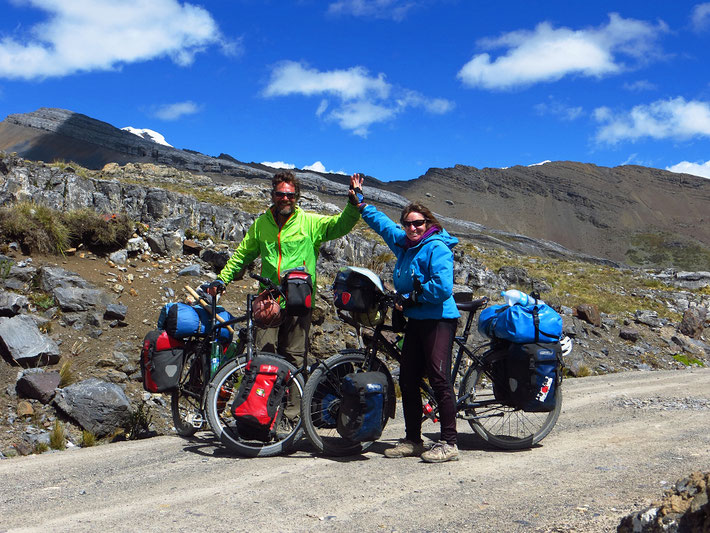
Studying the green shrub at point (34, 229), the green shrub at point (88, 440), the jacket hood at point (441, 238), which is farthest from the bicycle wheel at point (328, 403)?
the green shrub at point (34, 229)

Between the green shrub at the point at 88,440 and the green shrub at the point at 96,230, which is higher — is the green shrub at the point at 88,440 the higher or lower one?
the lower one

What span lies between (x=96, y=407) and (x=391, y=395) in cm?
371

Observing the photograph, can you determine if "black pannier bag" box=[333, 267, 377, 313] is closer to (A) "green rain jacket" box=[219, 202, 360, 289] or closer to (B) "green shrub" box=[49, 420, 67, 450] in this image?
(A) "green rain jacket" box=[219, 202, 360, 289]

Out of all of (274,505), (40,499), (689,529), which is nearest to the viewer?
(689,529)

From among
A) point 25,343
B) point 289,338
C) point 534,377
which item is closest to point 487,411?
point 534,377

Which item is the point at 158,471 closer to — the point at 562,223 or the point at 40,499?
the point at 40,499

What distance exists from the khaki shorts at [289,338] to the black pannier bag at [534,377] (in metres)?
1.94

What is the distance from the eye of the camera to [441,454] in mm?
4812

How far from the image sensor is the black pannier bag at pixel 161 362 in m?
5.45

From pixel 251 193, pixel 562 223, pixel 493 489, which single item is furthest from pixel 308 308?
pixel 562 223

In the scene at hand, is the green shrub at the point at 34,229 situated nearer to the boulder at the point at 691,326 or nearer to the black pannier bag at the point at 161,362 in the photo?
the black pannier bag at the point at 161,362

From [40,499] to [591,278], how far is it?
4272 cm

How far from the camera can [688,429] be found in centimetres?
592

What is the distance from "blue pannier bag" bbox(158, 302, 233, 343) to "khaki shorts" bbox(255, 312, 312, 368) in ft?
1.90
